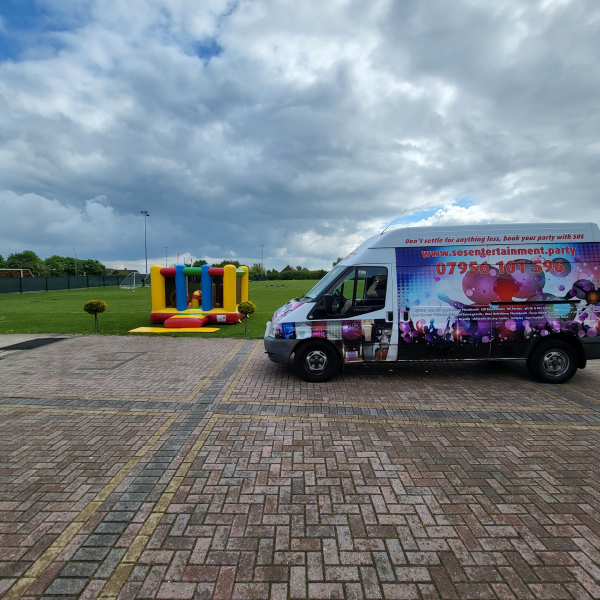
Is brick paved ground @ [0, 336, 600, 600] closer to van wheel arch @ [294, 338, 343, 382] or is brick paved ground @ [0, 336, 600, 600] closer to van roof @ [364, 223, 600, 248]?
van wheel arch @ [294, 338, 343, 382]

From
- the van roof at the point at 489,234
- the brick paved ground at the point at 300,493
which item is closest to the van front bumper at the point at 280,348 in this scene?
the brick paved ground at the point at 300,493

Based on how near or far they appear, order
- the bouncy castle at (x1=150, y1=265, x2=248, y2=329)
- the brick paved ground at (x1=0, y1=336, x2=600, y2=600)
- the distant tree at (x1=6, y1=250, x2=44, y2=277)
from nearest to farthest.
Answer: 1. the brick paved ground at (x1=0, y1=336, x2=600, y2=600)
2. the bouncy castle at (x1=150, y1=265, x2=248, y2=329)
3. the distant tree at (x1=6, y1=250, x2=44, y2=277)

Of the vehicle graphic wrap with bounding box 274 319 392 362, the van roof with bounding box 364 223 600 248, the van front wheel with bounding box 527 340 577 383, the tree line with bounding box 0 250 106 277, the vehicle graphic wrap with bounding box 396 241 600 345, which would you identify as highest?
the tree line with bounding box 0 250 106 277

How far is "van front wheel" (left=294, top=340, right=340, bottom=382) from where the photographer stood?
6094mm

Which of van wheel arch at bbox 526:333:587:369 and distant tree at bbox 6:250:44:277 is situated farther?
distant tree at bbox 6:250:44:277

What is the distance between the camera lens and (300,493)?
3051 millimetres

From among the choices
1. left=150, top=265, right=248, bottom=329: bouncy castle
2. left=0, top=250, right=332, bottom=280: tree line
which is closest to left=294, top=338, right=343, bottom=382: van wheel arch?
left=150, top=265, right=248, bottom=329: bouncy castle

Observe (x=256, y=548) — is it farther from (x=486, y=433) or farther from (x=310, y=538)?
(x=486, y=433)

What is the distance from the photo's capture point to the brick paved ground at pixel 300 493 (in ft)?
7.30

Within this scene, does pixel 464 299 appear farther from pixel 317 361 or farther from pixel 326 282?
pixel 317 361

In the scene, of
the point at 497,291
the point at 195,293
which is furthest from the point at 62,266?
the point at 497,291

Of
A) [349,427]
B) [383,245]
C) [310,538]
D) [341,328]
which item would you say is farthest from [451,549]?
[383,245]

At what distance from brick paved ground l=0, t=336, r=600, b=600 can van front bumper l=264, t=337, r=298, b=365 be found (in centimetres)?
65

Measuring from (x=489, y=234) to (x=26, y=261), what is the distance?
381 ft
